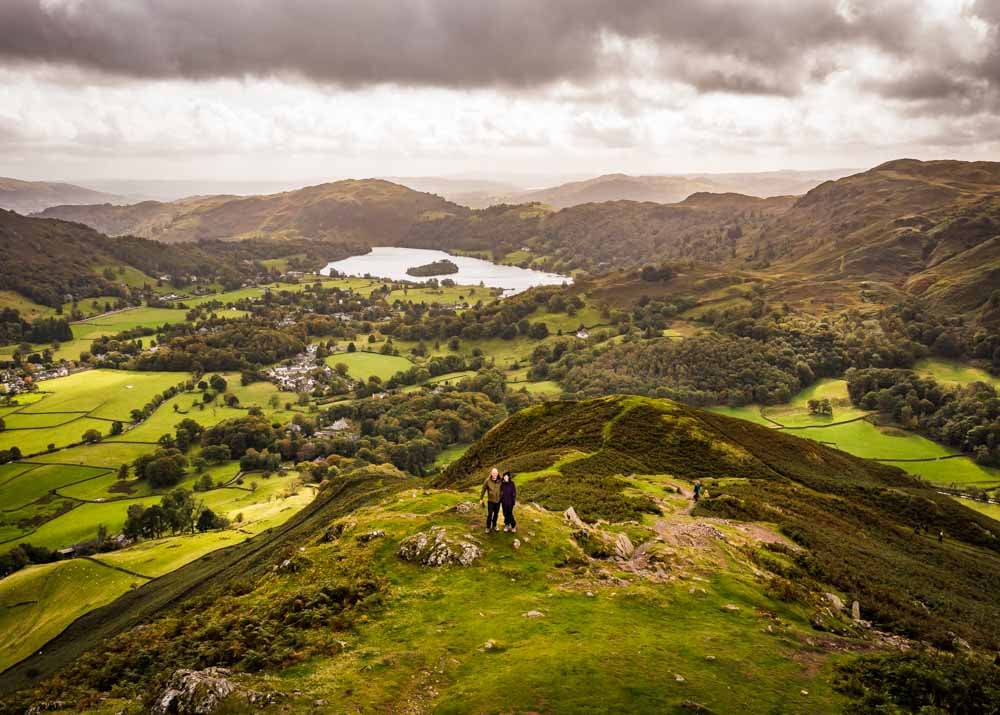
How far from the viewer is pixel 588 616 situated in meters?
23.9

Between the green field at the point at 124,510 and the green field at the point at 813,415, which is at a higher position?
the green field at the point at 813,415

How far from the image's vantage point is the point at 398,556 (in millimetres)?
29375

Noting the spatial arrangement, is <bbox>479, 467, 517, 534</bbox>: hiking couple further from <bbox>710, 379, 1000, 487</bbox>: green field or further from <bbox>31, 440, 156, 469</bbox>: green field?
<bbox>31, 440, 156, 469</bbox>: green field

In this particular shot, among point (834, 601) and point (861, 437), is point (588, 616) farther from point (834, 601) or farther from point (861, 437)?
point (861, 437)

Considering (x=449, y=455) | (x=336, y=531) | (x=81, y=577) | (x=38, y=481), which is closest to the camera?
(x=336, y=531)

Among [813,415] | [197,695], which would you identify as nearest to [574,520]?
[197,695]

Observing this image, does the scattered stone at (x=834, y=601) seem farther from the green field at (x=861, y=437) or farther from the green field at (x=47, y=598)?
the green field at (x=861, y=437)

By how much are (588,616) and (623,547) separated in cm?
938

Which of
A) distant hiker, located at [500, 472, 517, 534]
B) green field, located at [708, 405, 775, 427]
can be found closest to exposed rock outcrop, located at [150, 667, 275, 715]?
distant hiker, located at [500, 472, 517, 534]

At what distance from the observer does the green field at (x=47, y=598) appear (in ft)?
246

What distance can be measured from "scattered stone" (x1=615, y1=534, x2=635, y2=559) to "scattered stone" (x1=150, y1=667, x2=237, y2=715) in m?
20.4

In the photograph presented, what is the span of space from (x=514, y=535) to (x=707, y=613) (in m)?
10.1

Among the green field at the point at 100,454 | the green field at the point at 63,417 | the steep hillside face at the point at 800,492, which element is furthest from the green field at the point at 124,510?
the steep hillside face at the point at 800,492

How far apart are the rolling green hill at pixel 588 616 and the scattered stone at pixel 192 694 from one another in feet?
2.71
